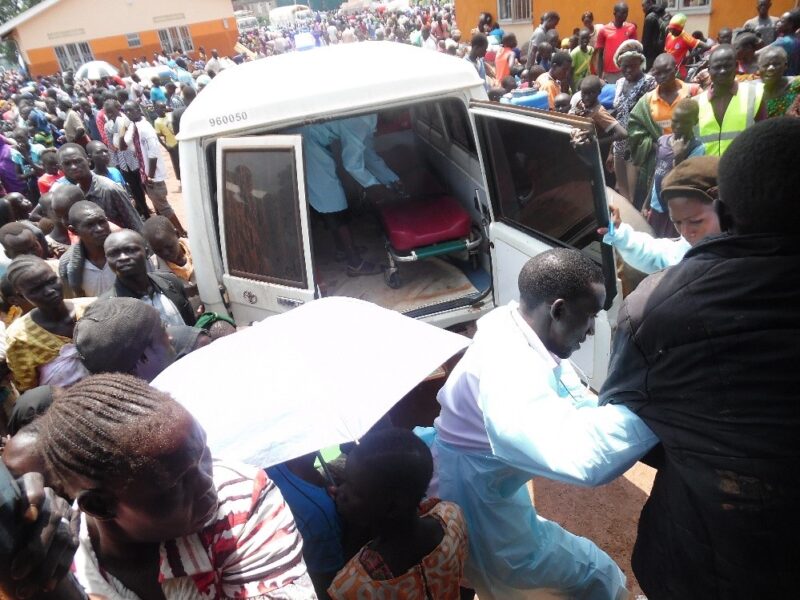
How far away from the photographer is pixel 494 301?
396 cm

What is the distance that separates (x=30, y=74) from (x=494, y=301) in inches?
1488

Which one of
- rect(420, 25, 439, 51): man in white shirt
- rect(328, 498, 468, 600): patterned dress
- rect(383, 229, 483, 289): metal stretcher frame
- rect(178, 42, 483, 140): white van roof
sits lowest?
rect(383, 229, 483, 289): metal stretcher frame

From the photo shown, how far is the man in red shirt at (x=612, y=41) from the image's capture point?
880cm

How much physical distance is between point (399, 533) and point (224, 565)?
0.66 metres

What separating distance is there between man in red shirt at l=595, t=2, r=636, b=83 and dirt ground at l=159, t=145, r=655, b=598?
7.73 m

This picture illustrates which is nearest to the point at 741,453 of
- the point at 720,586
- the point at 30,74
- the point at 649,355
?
the point at 649,355

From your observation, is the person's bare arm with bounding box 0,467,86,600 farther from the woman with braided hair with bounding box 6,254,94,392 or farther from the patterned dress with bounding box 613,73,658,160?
the patterned dress with bounding box 613,73,658,160

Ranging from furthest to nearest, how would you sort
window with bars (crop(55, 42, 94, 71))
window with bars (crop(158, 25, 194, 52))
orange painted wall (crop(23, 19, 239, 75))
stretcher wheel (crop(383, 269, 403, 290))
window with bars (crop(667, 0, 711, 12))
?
1. window with bars (crop(158, 25, 194, 52))
2. window with bars (crop(55, 42, 94, 71))
3. orange painted wall (crop(23, 19, 239, 75))
4. window with bars (crop(667, 0, 711, 12))
5. stretcher wheel (crop(383, 269, 403, 290))

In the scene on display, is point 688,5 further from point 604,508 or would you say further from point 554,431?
point 554,431

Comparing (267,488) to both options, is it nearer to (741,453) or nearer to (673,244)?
(741,453)

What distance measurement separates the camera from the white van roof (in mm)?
3355

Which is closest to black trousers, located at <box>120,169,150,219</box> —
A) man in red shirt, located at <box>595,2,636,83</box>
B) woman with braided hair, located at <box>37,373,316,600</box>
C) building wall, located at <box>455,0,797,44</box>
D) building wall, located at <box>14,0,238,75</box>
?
man in red shirt, located at <box>595,2,636,83</box>

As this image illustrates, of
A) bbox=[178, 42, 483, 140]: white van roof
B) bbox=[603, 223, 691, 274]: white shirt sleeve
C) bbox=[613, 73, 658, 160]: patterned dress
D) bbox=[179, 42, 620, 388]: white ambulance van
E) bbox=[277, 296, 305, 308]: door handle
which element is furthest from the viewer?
bbox=[613, 73, 658, 160]: patterned dress

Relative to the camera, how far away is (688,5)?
11.4 metres
